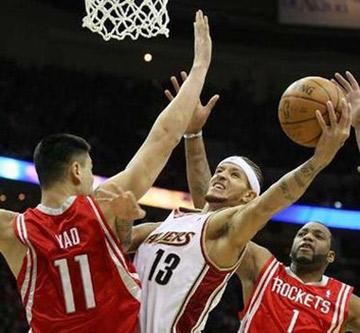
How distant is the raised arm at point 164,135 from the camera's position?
3299mm

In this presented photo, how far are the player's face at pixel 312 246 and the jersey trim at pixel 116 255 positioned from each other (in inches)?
88.3

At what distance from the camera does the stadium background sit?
562 inches

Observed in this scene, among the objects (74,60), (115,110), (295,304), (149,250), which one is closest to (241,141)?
(115,110)

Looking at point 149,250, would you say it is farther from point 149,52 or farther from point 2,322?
point 149,52

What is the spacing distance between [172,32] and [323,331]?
12.0 m

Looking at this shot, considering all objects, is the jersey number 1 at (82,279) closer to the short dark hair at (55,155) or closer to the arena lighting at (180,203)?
the short dark hair at (55,155)

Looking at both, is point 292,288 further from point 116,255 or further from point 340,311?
point 116,255

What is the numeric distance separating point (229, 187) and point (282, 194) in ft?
2.66

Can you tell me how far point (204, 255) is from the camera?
12.2 ft

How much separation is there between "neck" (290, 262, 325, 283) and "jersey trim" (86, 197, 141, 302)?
2284 mm

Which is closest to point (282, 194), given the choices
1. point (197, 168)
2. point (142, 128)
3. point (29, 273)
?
point (29, 273)

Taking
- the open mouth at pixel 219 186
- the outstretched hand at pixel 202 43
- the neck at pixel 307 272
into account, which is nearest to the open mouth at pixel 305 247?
the neck at pixel 307 272

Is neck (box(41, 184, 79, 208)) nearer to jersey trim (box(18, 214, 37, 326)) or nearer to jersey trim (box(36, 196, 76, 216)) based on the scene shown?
jersey trim (box(36, 196, 76, 216))

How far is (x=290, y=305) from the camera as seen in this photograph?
504cm
